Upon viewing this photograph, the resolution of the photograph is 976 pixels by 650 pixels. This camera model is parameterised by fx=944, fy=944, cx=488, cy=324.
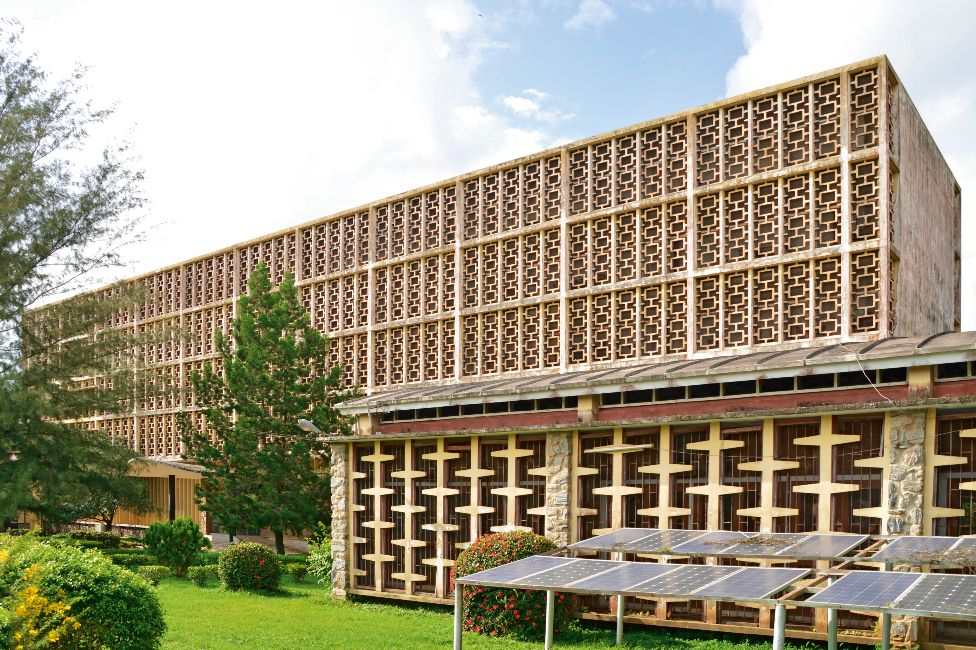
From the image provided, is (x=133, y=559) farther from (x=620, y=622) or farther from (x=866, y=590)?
(x=866, y=590)

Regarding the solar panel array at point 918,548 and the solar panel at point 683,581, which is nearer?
the solar panel at point 683,581

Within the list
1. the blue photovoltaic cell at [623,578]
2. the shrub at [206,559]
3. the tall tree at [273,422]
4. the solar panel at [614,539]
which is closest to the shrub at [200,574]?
the shrub at [206,559]

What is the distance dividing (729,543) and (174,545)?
19.2 meters

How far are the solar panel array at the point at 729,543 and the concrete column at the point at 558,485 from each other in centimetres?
224

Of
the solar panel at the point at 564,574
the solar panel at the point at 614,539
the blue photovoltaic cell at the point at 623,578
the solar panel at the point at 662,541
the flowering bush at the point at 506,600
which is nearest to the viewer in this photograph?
the blue photovoltaic cell at the point at 623,578

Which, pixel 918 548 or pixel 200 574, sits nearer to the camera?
pixel 918 548

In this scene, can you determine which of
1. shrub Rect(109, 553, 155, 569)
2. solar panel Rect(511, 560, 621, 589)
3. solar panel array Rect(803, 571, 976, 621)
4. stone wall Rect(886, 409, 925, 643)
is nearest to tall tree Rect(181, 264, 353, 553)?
shrub Rect(109, 553, 155, 569)

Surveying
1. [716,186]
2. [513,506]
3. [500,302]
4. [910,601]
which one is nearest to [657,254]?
[716,186]

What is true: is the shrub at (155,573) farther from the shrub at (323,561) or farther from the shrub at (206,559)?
the shrub at (323,561)

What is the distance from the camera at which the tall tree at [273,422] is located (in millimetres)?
28125

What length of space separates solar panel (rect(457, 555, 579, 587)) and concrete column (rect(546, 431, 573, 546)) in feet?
9.73

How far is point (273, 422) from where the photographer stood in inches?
1145

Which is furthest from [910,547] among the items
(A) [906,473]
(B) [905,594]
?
(B) [905,594]

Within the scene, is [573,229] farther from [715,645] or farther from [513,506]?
[715,645]
